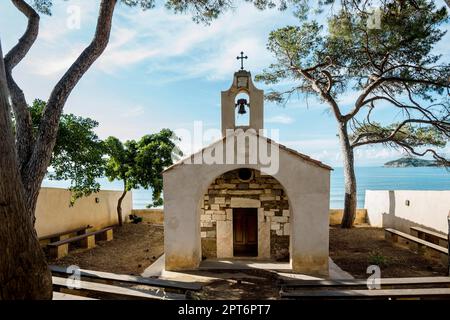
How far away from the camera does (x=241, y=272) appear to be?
24.4ft

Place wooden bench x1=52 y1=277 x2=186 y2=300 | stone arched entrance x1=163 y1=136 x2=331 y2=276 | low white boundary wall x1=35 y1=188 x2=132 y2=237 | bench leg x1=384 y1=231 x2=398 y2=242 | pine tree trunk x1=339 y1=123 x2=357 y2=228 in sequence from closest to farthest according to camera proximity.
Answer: wooden bench x1=52 y1=277 x2=186 y2=300 → stone arched entrance x1=163 y1=136 x2=331 y2=276 → low white boundary wall x1=35 y1=188 x2=132 y2=237 → bench leg x1=384 y1=231 x2=398 y2=242 → pine tree trunk x1=339 y1=123 x2=357 y2=228

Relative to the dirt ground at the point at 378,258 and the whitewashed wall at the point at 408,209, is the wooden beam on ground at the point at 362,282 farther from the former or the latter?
the whitewashed wall at the point at 408,209

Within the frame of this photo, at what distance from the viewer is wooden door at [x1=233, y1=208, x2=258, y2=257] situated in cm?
881

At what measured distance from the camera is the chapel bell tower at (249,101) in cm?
823

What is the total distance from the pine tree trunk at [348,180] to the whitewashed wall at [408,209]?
137cm

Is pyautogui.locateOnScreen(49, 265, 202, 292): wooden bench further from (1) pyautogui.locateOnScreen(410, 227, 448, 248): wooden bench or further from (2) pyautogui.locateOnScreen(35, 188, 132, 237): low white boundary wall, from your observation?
(1) pyautogui.locateOnScreen(410, 227, 448, 248): wooden bench

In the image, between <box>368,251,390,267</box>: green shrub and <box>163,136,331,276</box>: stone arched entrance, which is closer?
<box>163,136,331,276</box>: stone arched entrance

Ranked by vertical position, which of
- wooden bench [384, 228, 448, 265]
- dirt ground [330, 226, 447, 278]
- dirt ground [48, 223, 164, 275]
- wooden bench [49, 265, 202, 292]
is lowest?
dirt ground [48, 223, 164, 275]

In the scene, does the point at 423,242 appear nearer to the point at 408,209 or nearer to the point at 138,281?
the point at 408,209

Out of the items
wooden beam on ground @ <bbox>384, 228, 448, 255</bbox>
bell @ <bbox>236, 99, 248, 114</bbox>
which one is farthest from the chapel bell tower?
wooden beam on ground @ <bbox>384, 228, 448, 255</bbox>

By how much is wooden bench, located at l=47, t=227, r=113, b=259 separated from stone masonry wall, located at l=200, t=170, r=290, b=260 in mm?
4328

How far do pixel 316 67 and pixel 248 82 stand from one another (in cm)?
676
